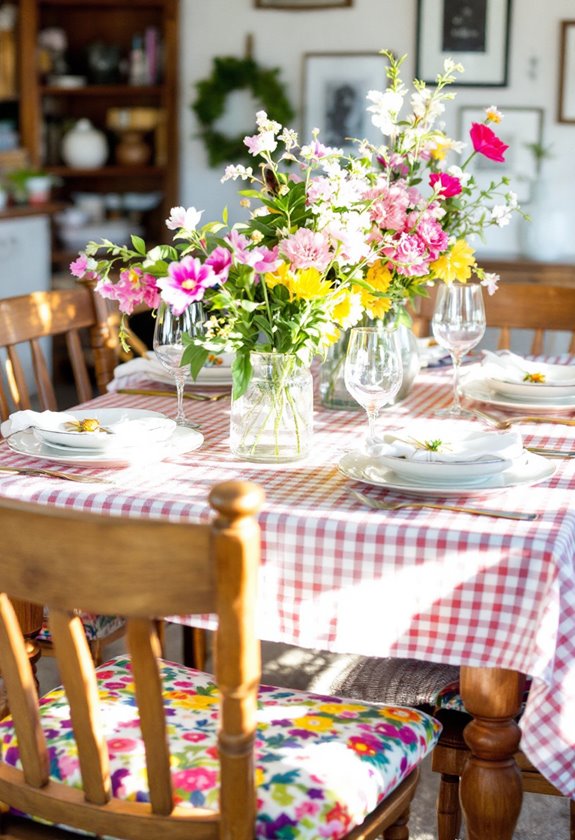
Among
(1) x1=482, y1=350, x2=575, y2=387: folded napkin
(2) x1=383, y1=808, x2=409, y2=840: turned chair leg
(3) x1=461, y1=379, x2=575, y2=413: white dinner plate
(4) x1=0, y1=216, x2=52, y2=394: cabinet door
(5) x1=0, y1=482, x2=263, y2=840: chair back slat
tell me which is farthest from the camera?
(4) x1=0, y1=216, x2=52, y2=394: cabinet door

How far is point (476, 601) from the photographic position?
4.38 feet

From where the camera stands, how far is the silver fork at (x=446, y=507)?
1404 millimetres

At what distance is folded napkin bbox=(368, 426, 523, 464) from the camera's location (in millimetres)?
1552

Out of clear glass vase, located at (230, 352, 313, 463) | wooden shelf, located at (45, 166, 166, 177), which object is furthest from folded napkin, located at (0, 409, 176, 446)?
wooden shelf, located at (45, 166, 166, 177)

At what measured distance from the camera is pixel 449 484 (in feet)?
4.91

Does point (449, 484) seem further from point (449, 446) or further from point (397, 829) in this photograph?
point (397, 829)

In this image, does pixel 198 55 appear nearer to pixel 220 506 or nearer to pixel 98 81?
pixel 98 81

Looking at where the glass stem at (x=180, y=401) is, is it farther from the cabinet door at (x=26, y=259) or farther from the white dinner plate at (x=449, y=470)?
the cabinet door at (x=26, y=259)

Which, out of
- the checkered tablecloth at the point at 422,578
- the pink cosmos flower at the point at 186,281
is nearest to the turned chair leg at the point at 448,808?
the checkered tablecloth at the point at 422,578

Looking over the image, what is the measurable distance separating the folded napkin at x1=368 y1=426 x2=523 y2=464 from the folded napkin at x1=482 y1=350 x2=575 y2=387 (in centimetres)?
45

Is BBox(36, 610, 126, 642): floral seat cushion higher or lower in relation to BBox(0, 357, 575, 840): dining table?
lower

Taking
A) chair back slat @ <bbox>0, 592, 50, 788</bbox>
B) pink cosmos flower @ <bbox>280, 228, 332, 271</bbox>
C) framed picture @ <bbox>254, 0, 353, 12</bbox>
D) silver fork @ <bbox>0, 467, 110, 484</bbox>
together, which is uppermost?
framed picture @ <bbox>254, 0, 353, 12</bbox>

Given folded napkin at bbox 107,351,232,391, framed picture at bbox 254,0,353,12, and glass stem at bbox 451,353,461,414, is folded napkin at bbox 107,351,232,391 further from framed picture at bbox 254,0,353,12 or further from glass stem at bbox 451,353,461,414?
framed picture at bbox 254,0,353,12

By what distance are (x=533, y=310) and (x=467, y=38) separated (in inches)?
96.8
